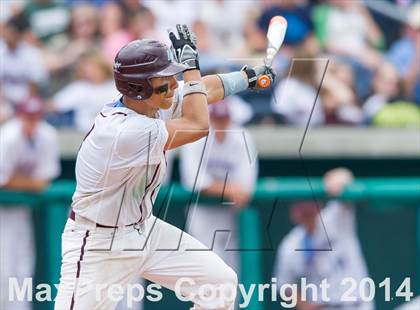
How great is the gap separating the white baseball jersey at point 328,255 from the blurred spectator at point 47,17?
340cm

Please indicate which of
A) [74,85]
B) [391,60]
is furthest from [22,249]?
[391,60]

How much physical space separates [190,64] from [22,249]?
2.85 metres

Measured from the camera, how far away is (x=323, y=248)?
7.43m

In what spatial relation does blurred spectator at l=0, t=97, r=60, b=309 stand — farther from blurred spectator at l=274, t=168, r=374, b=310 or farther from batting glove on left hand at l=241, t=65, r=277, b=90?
batting glove on left hand at l=241, t=65, r=277, b=90

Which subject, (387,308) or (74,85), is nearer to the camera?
(387,308)

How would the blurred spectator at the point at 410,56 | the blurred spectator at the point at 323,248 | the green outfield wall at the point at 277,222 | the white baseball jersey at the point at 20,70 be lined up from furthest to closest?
the blurred spectator at the point at 410,56 < the white baseball jersey at the point at 20,70 < the green outfield wall at the point at 277,222 < the blurred spectator at the point at 323,248

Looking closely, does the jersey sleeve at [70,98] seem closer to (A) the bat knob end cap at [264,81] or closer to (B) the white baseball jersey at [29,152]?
(B) the white baseball jersey at [29,152]

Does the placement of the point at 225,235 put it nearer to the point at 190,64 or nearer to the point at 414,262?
the point at 414,262

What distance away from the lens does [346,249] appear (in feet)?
24.4

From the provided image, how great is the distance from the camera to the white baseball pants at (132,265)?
536 cm

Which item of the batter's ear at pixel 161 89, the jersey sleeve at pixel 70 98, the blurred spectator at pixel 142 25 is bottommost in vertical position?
the jersey sleeve at pixel 70 98

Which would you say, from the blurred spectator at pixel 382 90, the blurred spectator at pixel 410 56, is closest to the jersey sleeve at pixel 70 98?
the blurred spectator at pixel 382 90

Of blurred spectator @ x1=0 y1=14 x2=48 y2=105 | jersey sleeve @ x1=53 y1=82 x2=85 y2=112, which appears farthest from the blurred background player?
jersey sleeve @ x1=53 y1=82 x2=85 y2=112

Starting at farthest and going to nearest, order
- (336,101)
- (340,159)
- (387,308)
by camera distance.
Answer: (336,101) → (340,159) → (387,308)
